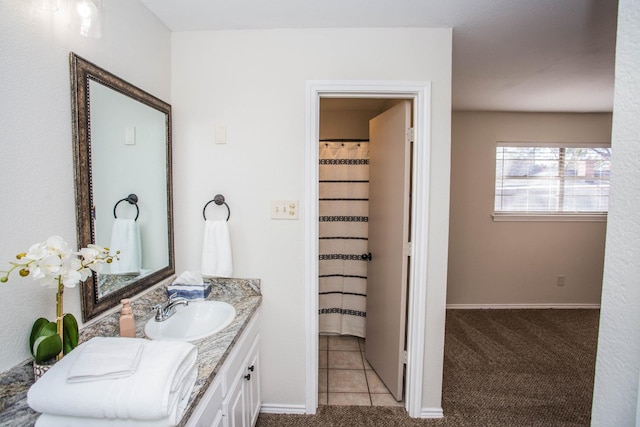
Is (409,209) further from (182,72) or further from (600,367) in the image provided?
(182,72)

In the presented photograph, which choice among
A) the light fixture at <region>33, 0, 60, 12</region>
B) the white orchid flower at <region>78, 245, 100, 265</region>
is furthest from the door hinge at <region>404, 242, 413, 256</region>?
the light fixture at <region>33, 0, 60, 12</region>

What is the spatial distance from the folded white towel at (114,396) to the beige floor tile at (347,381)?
5.18ft

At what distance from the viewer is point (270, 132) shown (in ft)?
5.68

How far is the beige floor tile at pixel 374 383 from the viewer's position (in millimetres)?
2102

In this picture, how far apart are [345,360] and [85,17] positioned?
265cm

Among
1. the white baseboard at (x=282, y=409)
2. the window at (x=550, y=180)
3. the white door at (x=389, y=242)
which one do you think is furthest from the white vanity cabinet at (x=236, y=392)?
the window at (x=550, y=180)

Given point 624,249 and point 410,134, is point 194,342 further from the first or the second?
point 410,134

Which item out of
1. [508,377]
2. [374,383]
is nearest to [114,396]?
[374,383]

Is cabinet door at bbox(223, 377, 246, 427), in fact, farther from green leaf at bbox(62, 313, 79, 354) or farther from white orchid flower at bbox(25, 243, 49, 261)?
white orchid flower at bbox(25, 243, 49, 261)

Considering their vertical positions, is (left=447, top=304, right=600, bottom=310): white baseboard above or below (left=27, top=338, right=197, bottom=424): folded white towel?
below

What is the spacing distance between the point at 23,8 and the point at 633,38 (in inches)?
63.4

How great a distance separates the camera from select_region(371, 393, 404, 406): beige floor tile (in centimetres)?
195

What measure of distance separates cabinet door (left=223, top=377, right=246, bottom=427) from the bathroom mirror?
640 mm

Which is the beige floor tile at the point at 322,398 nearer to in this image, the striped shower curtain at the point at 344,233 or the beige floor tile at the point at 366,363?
the beige floor tile at the point at 366,363
